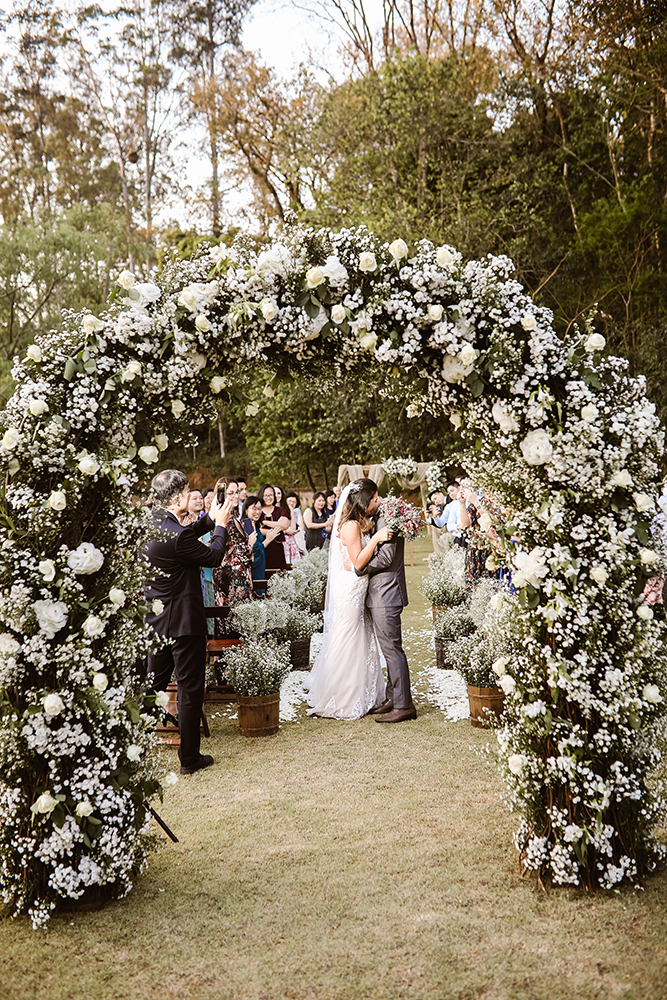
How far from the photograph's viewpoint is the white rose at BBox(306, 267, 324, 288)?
4098mm

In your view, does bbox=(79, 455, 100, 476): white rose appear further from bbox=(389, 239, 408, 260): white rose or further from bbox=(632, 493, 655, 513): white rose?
bbox=(632, 493, 655, 513): white rose

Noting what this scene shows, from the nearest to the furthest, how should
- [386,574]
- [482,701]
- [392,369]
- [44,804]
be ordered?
[44,804] < [392,369] < [482,701] < [386,574]

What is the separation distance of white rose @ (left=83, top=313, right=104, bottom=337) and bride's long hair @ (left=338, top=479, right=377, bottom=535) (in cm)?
375

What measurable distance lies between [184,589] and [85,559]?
2095 mm

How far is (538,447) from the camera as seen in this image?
4105 mm

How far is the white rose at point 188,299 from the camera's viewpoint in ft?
13.4

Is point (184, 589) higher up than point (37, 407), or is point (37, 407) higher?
point (37, 407)

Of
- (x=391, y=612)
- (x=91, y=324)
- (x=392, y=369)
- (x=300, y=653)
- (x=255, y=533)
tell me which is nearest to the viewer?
(x=91, y=324)

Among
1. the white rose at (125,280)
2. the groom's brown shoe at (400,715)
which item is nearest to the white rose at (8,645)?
the white rose at (125,280)

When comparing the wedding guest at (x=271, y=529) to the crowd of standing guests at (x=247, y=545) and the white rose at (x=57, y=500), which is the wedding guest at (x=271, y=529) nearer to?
the crowd of standing guests at (x=247, y=545)

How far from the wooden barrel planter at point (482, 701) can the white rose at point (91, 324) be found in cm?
473

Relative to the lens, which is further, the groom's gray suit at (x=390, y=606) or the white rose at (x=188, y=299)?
the groom's gray suit at (x=390, y=606)

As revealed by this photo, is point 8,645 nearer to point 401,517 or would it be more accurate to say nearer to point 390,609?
point 390,609

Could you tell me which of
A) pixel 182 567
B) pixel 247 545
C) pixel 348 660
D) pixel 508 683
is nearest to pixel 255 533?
pixel 247 545
